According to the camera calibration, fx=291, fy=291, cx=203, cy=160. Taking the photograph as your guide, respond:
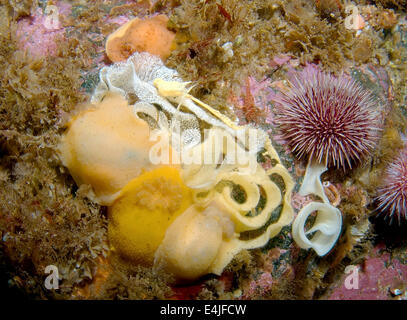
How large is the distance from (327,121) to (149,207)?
191 cm

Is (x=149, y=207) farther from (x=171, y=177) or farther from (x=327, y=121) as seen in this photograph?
(x=327, y=121)

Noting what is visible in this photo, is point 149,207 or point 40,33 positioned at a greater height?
point 40,33

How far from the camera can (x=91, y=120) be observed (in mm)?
2553

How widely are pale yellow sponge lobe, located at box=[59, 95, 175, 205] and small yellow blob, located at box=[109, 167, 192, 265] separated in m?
0.09

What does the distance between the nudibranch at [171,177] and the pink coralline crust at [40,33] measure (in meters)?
1.13

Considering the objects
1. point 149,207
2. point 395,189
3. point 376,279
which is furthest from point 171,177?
point 376,279

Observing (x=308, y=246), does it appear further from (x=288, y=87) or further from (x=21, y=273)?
(x=21, y=273)

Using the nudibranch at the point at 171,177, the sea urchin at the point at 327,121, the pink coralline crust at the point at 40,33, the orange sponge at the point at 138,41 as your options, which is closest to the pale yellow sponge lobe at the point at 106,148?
the nudibranch at the point at 171,177

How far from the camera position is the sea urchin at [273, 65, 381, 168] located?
9.57 ft

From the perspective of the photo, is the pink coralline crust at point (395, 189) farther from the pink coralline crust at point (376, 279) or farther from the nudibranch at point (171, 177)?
the nudibranch at point (171, 177)

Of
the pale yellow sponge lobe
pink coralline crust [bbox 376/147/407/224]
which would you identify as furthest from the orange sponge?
pink coralline crust [bbox 376/147/407/224]

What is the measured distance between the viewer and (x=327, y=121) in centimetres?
288

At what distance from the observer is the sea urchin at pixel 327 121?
9.57 feet

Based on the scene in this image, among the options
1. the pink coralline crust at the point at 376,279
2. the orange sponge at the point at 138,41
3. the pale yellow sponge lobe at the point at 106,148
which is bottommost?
the pink coralline crust at the point at 376,279
